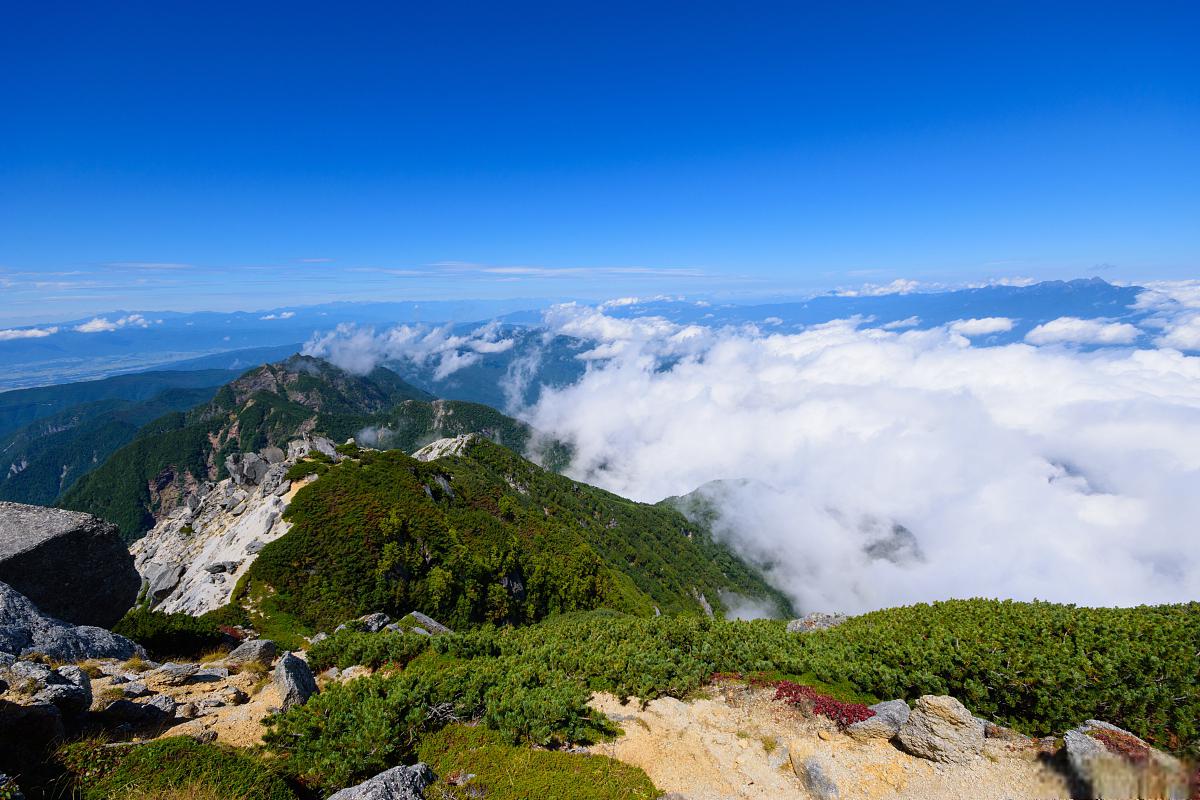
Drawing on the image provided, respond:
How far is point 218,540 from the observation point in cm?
4434

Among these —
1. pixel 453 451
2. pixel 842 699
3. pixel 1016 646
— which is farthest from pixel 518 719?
pixel 453 451

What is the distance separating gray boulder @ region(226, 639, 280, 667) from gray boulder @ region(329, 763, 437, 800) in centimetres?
1246

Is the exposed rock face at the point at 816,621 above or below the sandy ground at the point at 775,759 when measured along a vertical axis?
below

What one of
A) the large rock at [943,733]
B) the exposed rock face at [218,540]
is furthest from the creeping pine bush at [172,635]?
the large rock at [943,733]

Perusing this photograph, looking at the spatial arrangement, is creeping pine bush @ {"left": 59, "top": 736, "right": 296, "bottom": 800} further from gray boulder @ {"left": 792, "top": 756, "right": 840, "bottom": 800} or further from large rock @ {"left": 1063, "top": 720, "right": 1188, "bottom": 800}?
large rock @ {"left": 1063, "top": 720, "right": 1188, "bottom": 800}

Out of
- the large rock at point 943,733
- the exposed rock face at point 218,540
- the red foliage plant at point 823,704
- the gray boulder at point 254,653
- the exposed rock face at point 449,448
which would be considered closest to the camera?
the large rock at point 943,733

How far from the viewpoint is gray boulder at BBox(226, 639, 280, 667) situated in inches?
738

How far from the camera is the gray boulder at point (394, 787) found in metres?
9.24

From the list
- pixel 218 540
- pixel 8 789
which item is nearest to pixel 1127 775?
pixel 8 789

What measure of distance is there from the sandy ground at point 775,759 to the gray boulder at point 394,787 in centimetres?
565

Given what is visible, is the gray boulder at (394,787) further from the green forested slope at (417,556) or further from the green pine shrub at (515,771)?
the green forested slope at (417,556)

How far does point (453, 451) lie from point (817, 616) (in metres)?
97.4

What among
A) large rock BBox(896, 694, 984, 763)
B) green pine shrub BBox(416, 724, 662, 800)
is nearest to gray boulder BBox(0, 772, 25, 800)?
green pine shrub BBox(416, 724, 662, 800)

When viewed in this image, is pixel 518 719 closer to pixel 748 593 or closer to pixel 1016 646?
pixel 1016 646
